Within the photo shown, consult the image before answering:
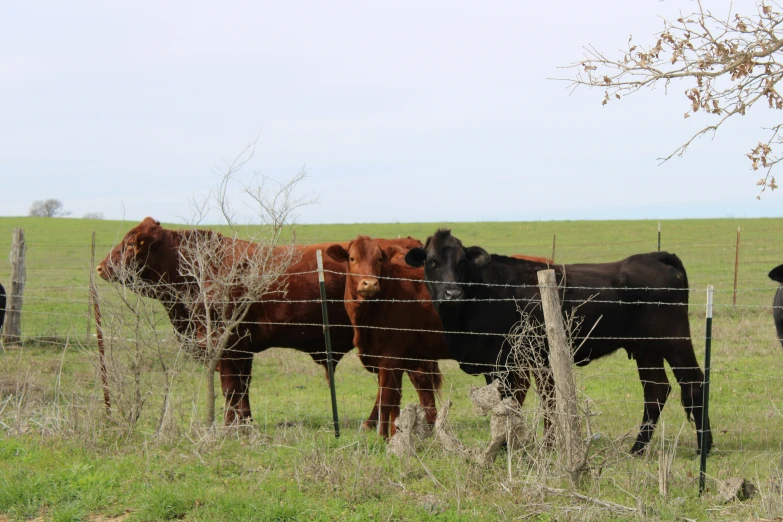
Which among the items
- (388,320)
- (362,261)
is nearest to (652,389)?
(388,320)

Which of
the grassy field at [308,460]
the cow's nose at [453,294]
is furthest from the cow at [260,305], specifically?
the cow's nose at [453,294]

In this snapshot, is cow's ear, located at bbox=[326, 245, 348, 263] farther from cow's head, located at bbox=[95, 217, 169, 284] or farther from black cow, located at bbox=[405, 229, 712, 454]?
cow's head, located at bbox=[95, 217, 169, 284]

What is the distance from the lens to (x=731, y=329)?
589 inches

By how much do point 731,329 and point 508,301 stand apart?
7.91 m

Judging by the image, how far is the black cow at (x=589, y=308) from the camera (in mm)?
8633

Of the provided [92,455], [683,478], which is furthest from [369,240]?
[683,478]

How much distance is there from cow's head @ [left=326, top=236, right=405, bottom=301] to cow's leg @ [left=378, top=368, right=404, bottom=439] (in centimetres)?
89

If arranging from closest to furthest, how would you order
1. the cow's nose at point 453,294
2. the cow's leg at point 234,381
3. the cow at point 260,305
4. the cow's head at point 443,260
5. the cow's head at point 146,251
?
the cow's nose at point 453,294
the cow's head at point 443,260
the cow's leg at point 234,381
the cow at point 260,305
the cow's head at point 146,251

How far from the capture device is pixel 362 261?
9406 mm

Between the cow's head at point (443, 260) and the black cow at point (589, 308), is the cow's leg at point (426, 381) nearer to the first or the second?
the black cow at point (589, 308)

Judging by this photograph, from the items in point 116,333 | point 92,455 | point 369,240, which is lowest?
point 92,455

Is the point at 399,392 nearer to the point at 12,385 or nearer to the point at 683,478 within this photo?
the point at 683,478

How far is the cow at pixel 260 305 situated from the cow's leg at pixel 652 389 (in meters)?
3.21

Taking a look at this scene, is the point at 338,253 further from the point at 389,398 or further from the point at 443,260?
the point at 389,398
